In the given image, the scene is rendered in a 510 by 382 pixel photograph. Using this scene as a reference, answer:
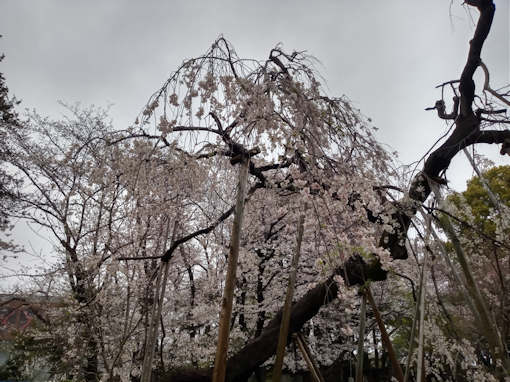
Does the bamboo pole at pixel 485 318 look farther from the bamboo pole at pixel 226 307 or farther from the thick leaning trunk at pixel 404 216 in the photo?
the bamboo pole at pixel 226 307

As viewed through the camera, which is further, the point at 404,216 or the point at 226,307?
the point at 404,216

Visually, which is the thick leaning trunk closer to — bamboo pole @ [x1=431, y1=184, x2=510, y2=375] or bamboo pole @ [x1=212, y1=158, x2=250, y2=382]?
bamboo pole @ [x1=431, y1=184, x2=510, y2=375]

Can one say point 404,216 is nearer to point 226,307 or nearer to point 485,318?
point 485,318

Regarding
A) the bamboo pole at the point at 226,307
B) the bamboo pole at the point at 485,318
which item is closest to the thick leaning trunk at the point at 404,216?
the bamboo pole at the point at 485,318

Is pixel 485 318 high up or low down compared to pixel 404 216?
down

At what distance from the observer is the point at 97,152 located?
363 centimetres

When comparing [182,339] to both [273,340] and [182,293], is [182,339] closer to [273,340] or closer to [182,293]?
[182,293]

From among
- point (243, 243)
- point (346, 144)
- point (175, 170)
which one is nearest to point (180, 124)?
point (175, 170)

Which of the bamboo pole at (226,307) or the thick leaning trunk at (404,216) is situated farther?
the thick leaning trunk at (404,216)

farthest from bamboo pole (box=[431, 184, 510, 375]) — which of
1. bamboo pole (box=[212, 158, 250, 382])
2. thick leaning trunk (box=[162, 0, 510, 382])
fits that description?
bamboo pole (box=[212, 158, 250, 382])

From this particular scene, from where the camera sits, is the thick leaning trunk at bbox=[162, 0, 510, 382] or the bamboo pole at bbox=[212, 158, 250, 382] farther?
the thick leaning trunk at bbox=[162, 0, 510, 382]

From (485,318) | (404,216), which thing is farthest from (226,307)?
(404,216)

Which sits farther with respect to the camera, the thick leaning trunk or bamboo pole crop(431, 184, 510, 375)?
the thick leaning trunk

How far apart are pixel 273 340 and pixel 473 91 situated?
3.76 metres
